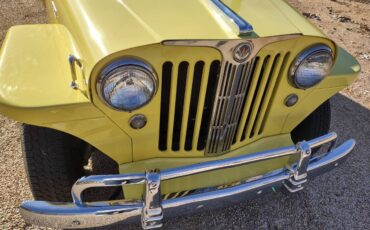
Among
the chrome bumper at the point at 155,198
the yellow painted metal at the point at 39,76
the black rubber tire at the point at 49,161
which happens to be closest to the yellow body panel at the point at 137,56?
the yellow painted metal at the point at 39,76

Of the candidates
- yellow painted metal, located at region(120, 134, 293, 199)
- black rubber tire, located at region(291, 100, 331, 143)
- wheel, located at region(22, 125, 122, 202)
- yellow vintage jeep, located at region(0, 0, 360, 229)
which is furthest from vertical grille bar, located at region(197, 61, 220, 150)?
black rubber tire, located at region(291, 100, 331, 143)

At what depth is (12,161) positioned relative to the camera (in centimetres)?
245

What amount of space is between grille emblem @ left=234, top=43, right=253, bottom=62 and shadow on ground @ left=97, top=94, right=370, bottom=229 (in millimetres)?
1143

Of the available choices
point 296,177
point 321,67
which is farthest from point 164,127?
point 321,67

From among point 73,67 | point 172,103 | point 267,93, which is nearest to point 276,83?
point 267,93

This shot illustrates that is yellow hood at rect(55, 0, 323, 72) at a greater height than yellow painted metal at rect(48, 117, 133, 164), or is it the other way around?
yellow hood at rect(55, 0, 323, 72)

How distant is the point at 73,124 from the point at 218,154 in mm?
793

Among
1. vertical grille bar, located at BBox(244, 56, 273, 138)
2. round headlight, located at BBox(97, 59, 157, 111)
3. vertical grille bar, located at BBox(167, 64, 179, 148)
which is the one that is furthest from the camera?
vertical grille bar, located at BBox(244, 56, 273, 138)

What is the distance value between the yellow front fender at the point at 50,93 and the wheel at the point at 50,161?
0.24 meters

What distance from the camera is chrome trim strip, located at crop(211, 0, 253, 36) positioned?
1.48m

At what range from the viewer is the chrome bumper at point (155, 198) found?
147cm

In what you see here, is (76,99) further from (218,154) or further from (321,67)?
Answer: (321,67)

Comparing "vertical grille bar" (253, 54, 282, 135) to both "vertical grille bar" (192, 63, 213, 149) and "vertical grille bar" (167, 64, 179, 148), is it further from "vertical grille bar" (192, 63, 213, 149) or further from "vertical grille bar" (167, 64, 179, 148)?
"vertical grille bar" (167, 64, 179, 148)

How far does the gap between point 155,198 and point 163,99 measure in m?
0.45
